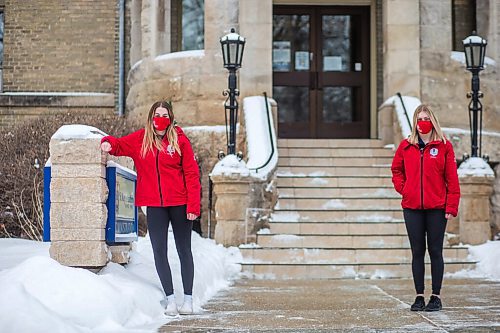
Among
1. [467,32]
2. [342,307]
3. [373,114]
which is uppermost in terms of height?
[467,32]

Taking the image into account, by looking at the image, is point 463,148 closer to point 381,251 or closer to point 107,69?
point 381,251

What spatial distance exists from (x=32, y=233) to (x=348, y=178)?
17.5ft

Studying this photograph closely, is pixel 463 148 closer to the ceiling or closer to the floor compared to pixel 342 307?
closer to the ceiling

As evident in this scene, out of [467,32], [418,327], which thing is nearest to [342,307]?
[418,327]

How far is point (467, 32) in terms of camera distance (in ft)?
64.9

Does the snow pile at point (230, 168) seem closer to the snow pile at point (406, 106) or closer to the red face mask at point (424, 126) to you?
the snow pile at point (406, 106)

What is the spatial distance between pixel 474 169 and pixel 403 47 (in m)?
4.39

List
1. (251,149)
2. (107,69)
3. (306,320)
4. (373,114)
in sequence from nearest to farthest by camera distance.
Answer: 1. (306,320)
2. (251,149)
3. (373,114)
4. (107,69)

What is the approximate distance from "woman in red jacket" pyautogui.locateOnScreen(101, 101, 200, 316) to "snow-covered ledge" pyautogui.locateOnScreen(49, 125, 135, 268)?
0.27 metres

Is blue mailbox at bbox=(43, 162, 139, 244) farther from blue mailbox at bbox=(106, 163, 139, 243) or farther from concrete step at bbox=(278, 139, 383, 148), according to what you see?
concrete step at bbox=(278, 139, 383, 148)

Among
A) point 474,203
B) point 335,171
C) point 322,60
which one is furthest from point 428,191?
point 322,60

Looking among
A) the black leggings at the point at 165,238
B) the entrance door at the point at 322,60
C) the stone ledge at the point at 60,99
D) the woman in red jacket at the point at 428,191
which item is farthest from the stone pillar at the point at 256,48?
the black leggings at the point at 165,238

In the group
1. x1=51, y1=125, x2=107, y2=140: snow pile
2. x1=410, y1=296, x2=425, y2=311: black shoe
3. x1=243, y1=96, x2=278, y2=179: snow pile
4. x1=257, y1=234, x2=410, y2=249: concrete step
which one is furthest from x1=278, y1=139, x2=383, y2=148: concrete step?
x1=51, y1=125, x2=107, y2=140: snow pile

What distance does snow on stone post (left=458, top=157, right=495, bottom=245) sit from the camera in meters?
12.3
